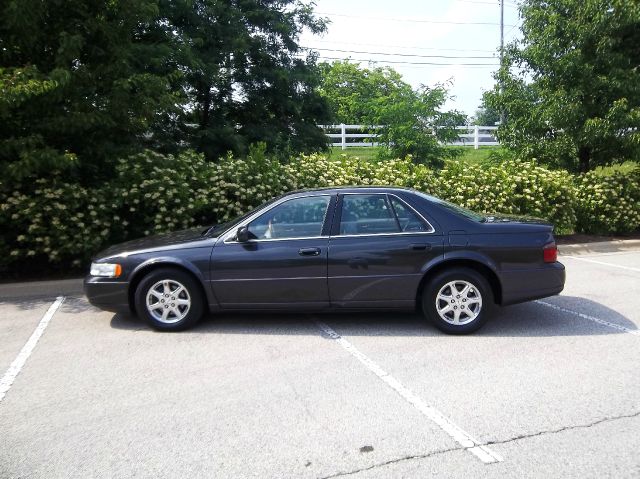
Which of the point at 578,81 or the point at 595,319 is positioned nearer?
the point at 595,319

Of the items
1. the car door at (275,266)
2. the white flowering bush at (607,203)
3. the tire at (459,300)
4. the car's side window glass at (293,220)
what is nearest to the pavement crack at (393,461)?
the tire at (459,300)

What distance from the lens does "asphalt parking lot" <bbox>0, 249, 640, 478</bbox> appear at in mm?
3055

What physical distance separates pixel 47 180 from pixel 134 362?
3975 millimetres

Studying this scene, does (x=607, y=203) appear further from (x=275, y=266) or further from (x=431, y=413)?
(x=431, y=413)

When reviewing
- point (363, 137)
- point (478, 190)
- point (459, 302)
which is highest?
point (363, 137)

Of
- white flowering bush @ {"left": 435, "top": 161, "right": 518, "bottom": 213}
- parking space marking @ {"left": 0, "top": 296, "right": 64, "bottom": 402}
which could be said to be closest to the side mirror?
parking space marking @ {"left": 0, "top": 296, "right": 64, "bottom": 402}

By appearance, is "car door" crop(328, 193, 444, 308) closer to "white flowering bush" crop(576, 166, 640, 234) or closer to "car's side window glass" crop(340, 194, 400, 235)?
"car's side window glass" crop(340, 194, 400, 235)

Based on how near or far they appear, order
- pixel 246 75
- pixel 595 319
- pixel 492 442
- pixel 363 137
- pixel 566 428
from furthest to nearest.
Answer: pixel 363 137
pixel 246 75
pixel 595 319
pixel 566 428
pixel 492 442

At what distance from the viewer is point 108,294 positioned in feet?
17.8

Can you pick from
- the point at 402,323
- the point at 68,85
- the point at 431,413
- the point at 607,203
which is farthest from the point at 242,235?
the point at 607,203

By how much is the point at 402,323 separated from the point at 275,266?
1502 mm

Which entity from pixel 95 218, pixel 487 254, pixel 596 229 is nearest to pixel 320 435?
pixel 487 254

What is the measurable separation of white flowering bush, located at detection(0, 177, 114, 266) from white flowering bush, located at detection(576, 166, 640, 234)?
8748 mm

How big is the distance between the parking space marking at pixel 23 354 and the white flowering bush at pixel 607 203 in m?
9.48
